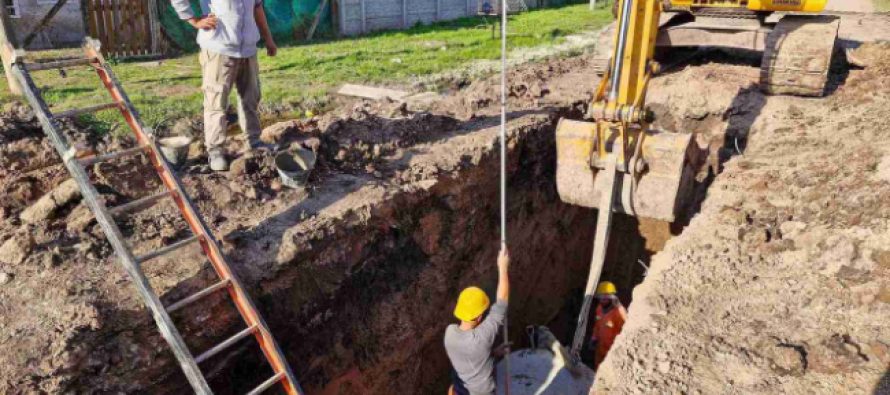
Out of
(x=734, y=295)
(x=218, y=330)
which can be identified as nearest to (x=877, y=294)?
(x=734, y=295)

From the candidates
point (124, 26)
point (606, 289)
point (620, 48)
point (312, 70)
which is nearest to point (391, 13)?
point (312, 70)

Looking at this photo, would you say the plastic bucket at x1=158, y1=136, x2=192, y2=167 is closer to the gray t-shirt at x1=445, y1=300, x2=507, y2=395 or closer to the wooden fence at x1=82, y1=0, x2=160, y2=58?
the gray t-shirt at x1=445, y1=300, x2=507, y2=395

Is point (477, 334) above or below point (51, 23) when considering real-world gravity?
below

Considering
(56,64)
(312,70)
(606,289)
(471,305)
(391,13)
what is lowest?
(606,289)

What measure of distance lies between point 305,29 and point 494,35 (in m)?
4.86

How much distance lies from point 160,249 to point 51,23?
1198 centimetres

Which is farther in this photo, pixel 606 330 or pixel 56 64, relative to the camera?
pixel 606 330

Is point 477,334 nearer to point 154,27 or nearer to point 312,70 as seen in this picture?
point 312,70

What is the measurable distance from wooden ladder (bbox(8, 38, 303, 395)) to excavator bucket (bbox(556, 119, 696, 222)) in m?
3.02

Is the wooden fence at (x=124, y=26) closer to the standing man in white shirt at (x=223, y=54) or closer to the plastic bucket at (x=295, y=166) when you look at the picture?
the standing man in white shirt at (x=223, y=54)

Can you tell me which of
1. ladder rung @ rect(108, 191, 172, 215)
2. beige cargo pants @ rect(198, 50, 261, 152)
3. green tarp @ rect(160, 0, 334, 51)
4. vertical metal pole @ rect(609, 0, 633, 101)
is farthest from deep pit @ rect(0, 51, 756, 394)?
green tarp @ rect(160, 0, 334, 51)

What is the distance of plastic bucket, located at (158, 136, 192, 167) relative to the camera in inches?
220

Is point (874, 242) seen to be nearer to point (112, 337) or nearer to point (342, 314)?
point (342, 314)

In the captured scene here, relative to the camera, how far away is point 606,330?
6160 millimetres
